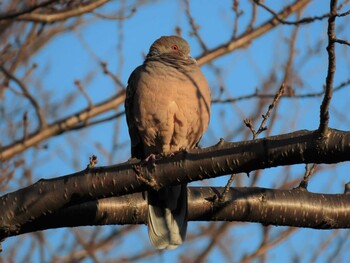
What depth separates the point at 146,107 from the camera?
481 cm

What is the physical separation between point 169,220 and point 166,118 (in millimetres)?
744

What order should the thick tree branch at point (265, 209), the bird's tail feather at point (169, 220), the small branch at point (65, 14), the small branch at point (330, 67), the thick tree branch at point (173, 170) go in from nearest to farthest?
the small branch at point (330, 67) → the thick tree branch at point (173, 170) → the thick tree branch at point (265, 209) → the bird's tail feather at point (169, 220) → the small branch at point (65, 14)

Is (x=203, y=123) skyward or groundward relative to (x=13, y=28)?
groundward

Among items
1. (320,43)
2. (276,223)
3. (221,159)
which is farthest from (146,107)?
(320,43)

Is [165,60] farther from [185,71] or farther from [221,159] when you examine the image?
[221,159]

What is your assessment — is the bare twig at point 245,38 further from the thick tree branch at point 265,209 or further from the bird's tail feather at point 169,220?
the thick tree branch at point 265,209

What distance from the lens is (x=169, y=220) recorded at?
451cm

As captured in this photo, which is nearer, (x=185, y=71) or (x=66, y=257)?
(x=185, y=71)

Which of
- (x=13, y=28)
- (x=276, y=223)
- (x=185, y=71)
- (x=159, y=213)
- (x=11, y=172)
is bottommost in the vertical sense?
(x=276, y=223)

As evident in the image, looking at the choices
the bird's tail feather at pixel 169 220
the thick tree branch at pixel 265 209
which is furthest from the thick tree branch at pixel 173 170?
the bird's tail feather at pixel 169 220

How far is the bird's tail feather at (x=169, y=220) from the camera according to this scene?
4.39m

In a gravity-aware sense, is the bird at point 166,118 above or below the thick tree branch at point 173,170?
above

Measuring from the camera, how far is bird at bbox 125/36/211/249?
4.46m

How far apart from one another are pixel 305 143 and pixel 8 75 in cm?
386
